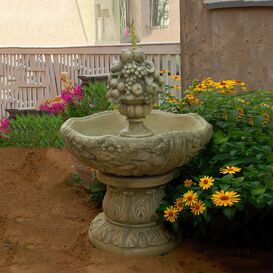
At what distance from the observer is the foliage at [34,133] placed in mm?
5906

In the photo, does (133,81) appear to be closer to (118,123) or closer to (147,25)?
(118,123)

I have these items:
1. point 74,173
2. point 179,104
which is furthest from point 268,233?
point 74,173

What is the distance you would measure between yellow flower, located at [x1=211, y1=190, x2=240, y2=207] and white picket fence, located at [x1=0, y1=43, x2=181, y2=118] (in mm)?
5111

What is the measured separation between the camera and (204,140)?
3.18m

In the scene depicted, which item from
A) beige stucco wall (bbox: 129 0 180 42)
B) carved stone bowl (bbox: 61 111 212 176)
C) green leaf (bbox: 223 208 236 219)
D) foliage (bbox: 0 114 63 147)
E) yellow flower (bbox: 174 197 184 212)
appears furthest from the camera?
beige stucco wall (bbox: 129 0 180 42)

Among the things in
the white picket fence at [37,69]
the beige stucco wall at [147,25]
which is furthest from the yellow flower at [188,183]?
the beige stucco wall at [147,25]

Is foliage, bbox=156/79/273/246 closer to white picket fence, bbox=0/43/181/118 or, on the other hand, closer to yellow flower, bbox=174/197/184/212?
yellow flower, bbox=174/197/184/212

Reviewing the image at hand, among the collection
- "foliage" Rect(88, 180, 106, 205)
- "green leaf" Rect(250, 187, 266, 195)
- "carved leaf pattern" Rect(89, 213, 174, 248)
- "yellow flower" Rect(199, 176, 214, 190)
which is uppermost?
"yellow flower" Rect(199, 176, 214, 190)

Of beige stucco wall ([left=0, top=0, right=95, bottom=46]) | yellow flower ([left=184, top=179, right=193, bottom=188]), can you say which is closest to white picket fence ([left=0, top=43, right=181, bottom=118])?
beige stucco wall ([left=0, top=0, right=95, bottom=46])

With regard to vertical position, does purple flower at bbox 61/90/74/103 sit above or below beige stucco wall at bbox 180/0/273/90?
below

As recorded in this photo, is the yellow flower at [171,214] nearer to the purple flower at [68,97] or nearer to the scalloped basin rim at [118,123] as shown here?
the scalloped basin rim at [118,123]

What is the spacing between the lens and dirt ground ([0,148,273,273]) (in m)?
3.10

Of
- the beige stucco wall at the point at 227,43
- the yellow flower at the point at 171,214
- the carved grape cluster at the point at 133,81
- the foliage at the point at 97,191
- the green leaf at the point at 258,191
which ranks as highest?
the beige stucco wall at the point at 227,43

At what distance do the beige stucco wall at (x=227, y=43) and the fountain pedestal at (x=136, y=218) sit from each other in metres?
2.05
